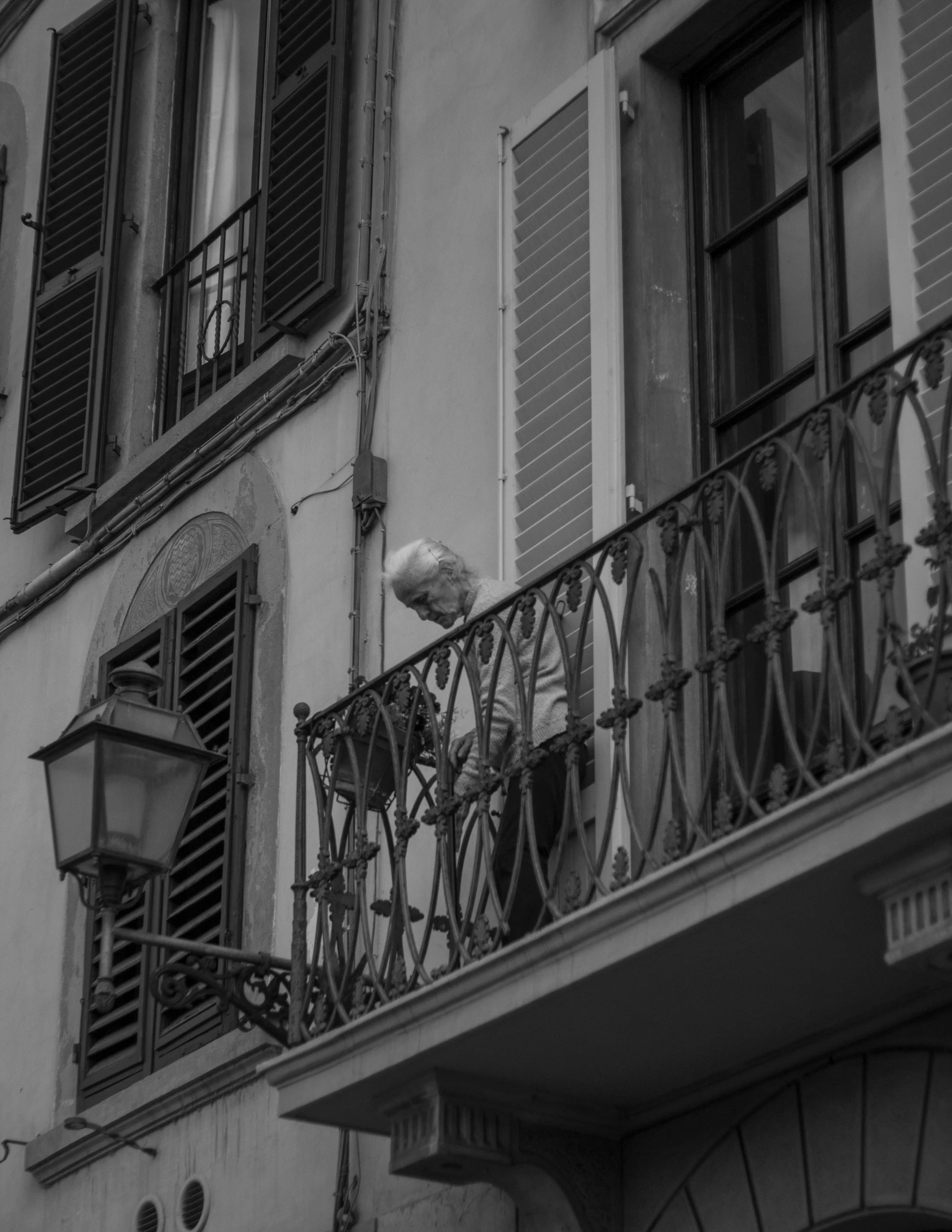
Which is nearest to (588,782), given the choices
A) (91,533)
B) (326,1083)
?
(326,1083)

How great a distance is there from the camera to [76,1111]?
967 cm

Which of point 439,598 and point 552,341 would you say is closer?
point 439,598

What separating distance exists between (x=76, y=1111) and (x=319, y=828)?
2574 mm

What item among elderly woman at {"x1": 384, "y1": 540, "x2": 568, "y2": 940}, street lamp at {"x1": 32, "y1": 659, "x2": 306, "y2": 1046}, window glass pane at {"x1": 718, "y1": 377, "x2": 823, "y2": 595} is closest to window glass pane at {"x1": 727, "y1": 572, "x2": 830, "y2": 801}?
window glass pane at {"x1": 718, "y1": 377, "x2": 823, "y2": 595}

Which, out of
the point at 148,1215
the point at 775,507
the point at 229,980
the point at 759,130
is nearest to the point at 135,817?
the point at 229,980

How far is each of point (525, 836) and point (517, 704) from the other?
377mm

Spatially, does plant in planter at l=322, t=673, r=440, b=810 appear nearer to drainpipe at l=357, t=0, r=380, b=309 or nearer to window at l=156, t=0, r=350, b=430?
drainpipe at l=357, t=0, r=380, b=309

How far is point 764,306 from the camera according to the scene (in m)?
8.15

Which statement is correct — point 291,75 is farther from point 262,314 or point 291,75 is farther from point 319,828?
point 319,828

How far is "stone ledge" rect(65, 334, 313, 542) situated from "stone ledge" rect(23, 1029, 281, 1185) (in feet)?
8.58

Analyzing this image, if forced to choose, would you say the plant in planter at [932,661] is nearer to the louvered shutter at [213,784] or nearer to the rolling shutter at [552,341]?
the rolling shutter at [552,341]

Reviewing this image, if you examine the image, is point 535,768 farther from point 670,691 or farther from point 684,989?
point 684,989

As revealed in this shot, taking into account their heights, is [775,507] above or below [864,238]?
Answer: below

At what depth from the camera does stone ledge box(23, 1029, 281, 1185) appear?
876 cm
